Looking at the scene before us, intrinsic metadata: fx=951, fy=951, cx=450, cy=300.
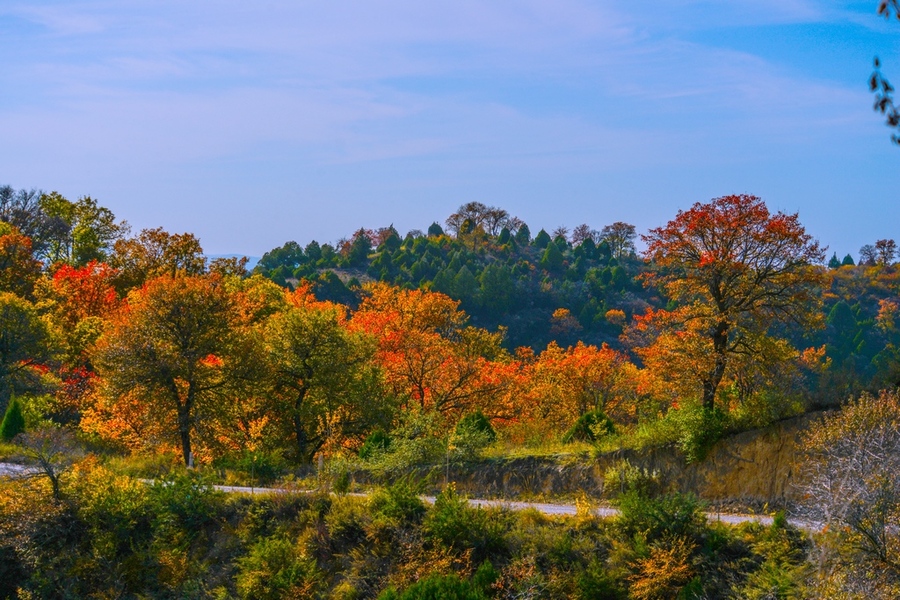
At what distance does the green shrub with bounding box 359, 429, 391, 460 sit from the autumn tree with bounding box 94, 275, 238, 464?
5.55 meters

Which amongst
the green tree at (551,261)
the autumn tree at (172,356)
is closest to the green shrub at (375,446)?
the autumn tree at (172,356)

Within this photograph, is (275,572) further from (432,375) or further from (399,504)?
(432,375)

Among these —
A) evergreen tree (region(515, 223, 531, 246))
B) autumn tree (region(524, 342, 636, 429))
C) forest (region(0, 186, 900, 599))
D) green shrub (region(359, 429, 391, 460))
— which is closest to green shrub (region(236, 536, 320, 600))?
forest (region(0, 186, 900, 599))

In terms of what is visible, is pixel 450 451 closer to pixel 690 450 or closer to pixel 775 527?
pixel 690 450

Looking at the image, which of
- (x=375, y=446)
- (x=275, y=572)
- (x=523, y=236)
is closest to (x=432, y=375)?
(x=375, y=446)

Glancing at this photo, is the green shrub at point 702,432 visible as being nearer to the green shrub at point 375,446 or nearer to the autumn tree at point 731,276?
the autumn tree at point 731,276

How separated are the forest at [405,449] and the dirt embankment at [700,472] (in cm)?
32

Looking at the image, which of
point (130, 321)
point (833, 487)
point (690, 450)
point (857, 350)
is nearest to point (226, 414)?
point (130, 321)

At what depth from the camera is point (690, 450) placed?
69.2ft

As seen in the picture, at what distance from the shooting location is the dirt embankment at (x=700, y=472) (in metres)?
19.5

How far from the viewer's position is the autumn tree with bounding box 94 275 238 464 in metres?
28.5

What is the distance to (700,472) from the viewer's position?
→ 20969 mm

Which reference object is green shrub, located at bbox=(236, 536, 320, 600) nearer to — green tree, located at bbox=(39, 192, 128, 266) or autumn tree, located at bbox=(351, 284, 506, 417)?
autumn tree, located at bbox=(351, 284, 506, 417)

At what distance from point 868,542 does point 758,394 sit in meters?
7.90
